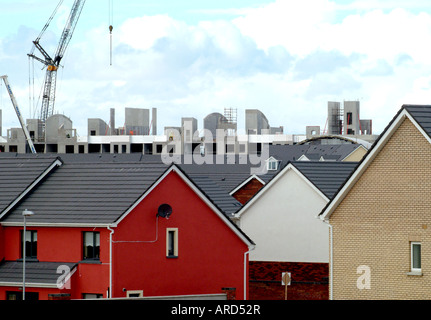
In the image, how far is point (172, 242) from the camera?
117ft

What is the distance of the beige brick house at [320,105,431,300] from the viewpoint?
27.0m

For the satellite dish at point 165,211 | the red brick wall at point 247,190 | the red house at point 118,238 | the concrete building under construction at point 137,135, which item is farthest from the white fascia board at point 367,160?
the concrete building under construction at point 137,135

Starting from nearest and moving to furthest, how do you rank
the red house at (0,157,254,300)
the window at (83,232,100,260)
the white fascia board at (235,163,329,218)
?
the red house at (0,157,254,300), the window at (83,232,100,260), the white fascia board at (235,163,329,218)

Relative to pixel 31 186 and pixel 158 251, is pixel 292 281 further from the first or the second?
pixel 31 186

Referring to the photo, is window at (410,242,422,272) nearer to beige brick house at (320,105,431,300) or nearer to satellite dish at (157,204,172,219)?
beige brick house at (320,105,431,300)

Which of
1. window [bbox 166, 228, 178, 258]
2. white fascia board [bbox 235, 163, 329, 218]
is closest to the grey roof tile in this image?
white fascia board [bbox 235, 163, 329, 218]

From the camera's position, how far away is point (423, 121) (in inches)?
1059

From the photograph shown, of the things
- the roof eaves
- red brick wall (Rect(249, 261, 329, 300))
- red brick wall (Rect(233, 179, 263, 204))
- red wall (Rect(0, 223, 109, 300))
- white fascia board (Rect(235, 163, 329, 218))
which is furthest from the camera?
red brick wall (Rect(233, 179, 263, 204))

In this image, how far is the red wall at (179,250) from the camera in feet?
110

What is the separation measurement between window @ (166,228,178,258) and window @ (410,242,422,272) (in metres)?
11.2

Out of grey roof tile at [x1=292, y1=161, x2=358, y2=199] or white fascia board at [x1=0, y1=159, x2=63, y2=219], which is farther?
grey roof tile at [x1=292, y1=161, x2=358, y2=199]

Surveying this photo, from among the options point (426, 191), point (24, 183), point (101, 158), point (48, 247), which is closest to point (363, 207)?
point (426, 191)

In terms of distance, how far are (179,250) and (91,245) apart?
3953 mm
